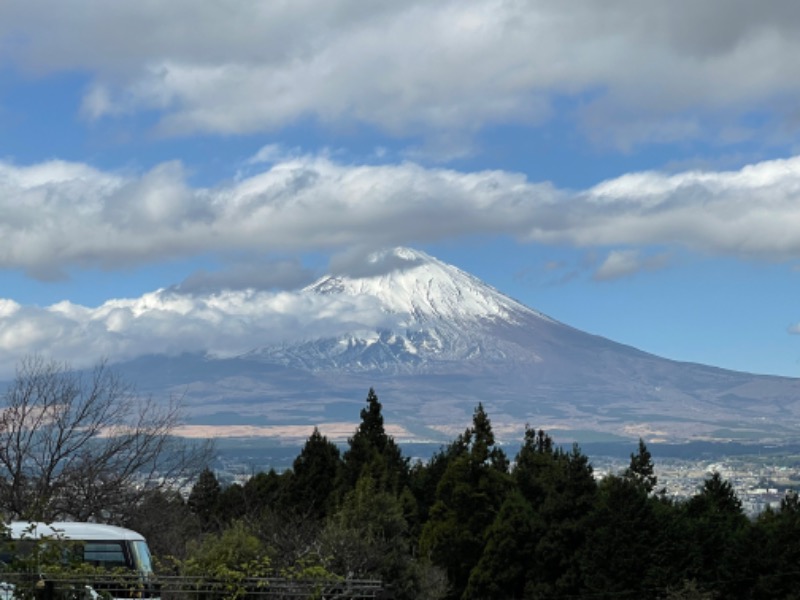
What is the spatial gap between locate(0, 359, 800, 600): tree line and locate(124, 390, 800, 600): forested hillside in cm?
7

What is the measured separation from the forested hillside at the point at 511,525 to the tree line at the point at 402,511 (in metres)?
0.07

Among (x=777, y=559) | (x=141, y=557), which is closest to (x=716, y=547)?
(x=777, y=559)

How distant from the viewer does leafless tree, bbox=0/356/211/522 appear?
83.9 ft

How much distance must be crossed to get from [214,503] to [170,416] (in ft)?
105

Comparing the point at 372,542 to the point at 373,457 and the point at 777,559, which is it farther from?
the point at 373,457

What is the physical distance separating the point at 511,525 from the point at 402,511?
886cm

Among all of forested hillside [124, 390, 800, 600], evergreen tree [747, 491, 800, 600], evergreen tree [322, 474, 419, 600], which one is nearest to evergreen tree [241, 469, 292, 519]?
forested hillside [124, 390, 800, 600]

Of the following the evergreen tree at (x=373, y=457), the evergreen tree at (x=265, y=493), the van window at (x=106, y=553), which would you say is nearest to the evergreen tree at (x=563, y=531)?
the evergreen tree at (x=373, y=457)

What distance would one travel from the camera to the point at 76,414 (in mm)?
28609

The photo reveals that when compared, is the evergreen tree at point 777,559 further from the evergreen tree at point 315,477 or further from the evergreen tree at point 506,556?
the evergreen tree at point 315,477

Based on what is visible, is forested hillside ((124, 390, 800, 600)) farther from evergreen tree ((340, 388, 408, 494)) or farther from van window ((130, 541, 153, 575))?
van window ((130, 541, 153, 575))

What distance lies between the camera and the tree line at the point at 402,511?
87.5 feet

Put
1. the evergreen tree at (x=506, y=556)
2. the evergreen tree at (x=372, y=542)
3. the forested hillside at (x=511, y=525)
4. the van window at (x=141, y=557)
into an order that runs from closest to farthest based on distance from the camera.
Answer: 1. the van window at (x=141, y=557)
2. the evergreen tree at (x=372, y=542)
3. the forested hillside at (x=511, y=525)
4. the evergreen tree at (x=506, y=556)

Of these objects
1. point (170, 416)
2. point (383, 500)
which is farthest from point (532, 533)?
point (170, 416)
